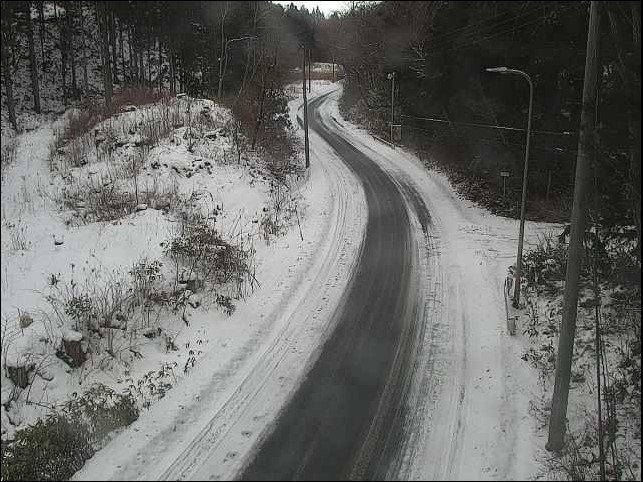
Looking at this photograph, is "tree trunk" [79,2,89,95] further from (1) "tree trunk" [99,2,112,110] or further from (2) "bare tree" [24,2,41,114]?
(2) "bare tree" [24,2,41,114]

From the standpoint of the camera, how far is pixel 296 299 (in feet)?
49.4

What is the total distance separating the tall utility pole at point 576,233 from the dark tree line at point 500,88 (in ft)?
4.61

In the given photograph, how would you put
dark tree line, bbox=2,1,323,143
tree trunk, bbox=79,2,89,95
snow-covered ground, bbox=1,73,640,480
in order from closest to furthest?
dark tree line, bbox=2,1,323,143 < tree trunk, bbox=79,2,89,95 < snow-covered ground, bbox=1,73,640,480

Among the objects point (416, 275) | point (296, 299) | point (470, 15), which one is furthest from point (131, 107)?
point (470, 15)

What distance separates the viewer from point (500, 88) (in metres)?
25.3

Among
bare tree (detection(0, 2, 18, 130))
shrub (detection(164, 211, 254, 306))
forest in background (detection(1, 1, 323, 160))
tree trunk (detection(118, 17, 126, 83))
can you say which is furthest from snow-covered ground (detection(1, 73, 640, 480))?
tree trunk (detection(118, 17, 126, 83))

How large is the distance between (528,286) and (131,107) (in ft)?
53.9

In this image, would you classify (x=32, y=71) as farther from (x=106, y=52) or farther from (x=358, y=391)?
(x=358, y=391)

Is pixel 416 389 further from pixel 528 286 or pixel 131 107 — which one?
pixel 131 107

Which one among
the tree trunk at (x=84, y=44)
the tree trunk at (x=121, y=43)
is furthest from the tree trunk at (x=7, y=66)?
the tree trunk at (x=121, y=43)

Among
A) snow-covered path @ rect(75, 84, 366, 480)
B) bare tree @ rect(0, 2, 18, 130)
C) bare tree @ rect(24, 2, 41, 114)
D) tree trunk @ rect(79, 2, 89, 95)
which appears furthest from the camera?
snow-covered path @ rect(75, 84, 366, 480)

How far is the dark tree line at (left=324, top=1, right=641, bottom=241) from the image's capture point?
10859 millimetres

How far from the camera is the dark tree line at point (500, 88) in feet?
35.6

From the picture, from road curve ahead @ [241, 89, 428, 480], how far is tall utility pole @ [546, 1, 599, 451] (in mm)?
2785
